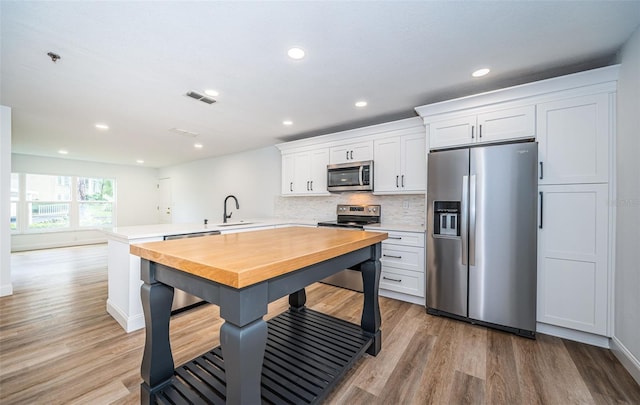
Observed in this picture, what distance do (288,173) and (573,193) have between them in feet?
12.1

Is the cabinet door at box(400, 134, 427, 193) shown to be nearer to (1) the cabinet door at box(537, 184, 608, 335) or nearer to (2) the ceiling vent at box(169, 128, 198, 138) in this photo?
(1) the cabinet door at box(537, 184, 608, 335)

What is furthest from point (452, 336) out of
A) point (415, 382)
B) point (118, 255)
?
point (118, 255)

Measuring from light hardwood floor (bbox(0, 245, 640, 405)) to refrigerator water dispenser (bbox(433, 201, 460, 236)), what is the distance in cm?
92

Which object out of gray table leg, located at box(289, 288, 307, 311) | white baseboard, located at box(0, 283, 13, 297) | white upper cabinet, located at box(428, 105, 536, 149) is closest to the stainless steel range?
gray table leg, located at box(289, 288, 307, 311)

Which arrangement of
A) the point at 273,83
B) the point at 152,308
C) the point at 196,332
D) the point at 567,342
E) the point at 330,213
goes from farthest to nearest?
the point at 330,213 → the point at 273,83 → the point at 196,332 → the point at 567,342 → the point at 152,308

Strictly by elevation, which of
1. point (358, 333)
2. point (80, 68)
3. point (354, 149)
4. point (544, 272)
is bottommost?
point (358, 333)

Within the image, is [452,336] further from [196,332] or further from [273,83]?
[273,83]

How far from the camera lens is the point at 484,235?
2365 mm

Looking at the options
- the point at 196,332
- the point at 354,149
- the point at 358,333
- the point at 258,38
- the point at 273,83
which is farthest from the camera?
the point at 354,149

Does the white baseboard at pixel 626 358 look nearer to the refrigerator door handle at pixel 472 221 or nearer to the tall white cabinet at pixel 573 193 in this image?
the tall white cabinet at pixel 573 193

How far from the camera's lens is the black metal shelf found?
1.39 m

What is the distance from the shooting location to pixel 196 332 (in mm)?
2318

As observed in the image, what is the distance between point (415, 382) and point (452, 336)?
80 centimetres

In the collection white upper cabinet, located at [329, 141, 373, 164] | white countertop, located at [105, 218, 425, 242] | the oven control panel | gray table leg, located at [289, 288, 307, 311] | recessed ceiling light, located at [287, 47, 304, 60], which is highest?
recessed ceiling light, located at [287, 47, 304, 60]
